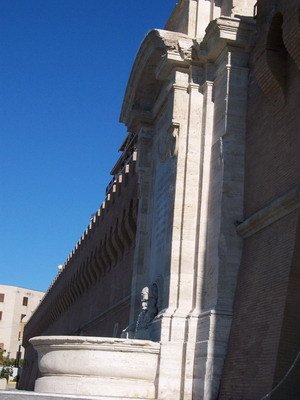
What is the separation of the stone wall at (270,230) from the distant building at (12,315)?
7161 cm

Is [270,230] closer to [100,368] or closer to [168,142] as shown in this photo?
[100,368]

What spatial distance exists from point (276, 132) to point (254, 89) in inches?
59.3

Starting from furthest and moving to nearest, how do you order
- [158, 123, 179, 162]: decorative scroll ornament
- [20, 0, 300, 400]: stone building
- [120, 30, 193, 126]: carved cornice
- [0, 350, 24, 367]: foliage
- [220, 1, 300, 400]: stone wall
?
[0, 350, 24, 367]: foliage → [120, 30, 193, 126]: carved cornice → [158, 123, 179, 162]: decorative scroll ornament → [20, 0, 300, 400]: stone building → [220, 1, 300, 400]: stone wall

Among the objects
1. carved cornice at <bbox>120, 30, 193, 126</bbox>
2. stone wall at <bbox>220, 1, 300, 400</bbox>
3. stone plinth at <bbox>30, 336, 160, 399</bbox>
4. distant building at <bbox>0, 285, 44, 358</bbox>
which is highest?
distant building at <bbox>0, 285, 44, 358</bbox>

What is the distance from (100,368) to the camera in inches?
432

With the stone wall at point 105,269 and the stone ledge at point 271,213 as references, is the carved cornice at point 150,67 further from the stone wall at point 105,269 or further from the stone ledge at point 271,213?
the stone wall at point 105,269

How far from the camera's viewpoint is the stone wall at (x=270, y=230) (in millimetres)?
9367

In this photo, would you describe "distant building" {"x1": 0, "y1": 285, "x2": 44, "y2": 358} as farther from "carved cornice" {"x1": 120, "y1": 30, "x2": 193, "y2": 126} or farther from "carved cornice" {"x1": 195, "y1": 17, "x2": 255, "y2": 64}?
"carved cornice" {"x1": 195, "y1": 17, "x2": 255, "y2": 64}

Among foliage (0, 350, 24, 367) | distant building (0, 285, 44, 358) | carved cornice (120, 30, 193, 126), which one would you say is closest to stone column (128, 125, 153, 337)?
carved cornice (120, 30, 193, 126)

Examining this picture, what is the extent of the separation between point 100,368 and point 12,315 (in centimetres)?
7291

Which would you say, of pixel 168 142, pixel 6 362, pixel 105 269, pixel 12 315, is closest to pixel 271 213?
pixel 168 142

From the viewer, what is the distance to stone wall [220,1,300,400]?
9.37 m

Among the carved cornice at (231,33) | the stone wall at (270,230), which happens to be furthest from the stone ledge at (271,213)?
the carved cornice at (231,33)

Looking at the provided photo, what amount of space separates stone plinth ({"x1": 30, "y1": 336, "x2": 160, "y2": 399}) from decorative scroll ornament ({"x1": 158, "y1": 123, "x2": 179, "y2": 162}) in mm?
3800
